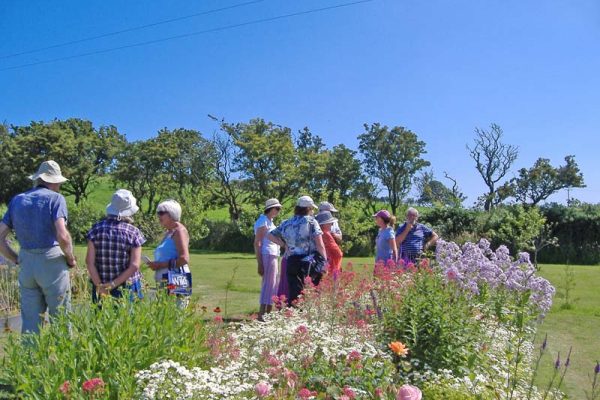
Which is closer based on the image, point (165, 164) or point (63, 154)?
point (165, 164)

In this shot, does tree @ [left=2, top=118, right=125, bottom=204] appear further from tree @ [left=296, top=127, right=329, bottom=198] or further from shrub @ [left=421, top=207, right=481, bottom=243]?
shrub @ [left=421, top=207, right=481, bottom=243]

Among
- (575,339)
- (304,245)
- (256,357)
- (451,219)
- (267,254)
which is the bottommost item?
(575,339)

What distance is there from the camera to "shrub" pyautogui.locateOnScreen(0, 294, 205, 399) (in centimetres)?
267

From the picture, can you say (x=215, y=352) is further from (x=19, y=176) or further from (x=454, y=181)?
(x=19, y=176)

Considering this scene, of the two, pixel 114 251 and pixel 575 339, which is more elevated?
pixel 114 251

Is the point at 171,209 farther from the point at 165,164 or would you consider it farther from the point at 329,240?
the point at 165,164

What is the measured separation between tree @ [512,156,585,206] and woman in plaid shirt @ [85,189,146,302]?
155 ft

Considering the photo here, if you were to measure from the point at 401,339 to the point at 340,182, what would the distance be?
3478 cm

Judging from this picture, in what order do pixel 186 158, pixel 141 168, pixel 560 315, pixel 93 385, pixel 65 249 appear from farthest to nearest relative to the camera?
pixel 141 168
pixel 186 158
pixel 560 315
pixel 65 249
pixel 93 385

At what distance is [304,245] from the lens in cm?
584

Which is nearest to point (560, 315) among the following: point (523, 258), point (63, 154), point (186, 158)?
point (523, 258)

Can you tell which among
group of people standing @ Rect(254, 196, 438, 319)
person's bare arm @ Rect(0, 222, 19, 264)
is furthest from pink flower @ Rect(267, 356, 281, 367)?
person's bare arm @ Rect(0, 222, 19, 264)

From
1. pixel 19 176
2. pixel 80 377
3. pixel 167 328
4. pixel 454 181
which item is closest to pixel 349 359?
pixel 167 328

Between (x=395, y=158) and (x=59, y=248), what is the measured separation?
39688mm
